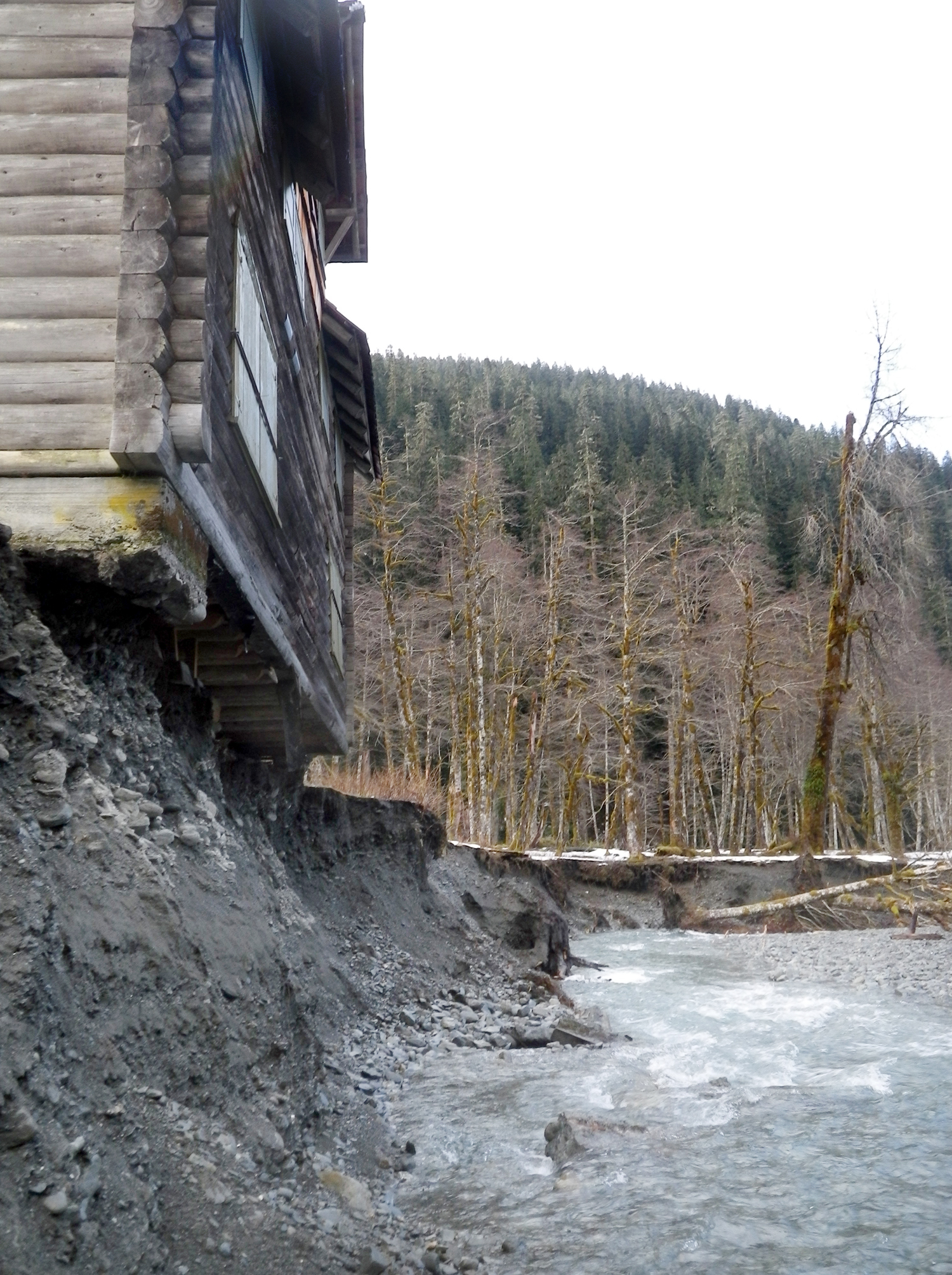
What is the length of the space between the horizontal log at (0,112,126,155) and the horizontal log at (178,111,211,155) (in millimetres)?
299

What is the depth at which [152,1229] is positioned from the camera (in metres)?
3.33

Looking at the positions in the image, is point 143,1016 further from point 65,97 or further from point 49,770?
point 65,97

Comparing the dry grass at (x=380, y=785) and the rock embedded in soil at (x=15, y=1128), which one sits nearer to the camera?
the rock embedded in soil at (x=15, y=1128)

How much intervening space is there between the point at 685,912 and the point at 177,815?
61.0ft

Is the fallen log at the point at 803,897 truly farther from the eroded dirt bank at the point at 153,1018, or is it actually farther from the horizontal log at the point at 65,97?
the horizontal log at the point at 65,97

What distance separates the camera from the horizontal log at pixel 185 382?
15.7ft

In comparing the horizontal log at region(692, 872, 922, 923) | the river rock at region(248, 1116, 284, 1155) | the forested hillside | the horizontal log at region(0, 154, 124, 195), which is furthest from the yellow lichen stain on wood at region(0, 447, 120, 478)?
the horizontal log at region(692, 872, 922, 923)

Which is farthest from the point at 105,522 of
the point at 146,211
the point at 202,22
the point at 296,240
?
the point at 296,240

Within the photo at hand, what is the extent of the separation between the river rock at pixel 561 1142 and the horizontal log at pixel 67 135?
6.03m

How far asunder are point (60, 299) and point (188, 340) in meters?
0.66

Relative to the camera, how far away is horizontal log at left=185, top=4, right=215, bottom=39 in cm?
531

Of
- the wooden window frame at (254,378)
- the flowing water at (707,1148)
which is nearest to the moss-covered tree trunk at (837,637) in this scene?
the flowing water at (707,1148)

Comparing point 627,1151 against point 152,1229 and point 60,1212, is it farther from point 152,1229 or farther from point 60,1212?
point 60,1212

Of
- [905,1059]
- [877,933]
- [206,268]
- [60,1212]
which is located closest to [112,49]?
[206,268]
